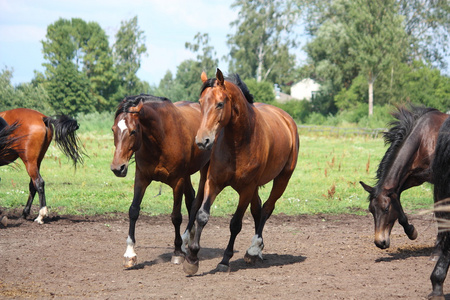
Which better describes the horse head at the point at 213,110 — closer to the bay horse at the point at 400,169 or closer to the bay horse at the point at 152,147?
the bay horse at the point at 152,147

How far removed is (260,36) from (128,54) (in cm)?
1697

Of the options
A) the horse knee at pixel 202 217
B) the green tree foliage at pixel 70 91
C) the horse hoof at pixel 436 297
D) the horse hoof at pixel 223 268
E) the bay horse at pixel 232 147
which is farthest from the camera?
the green tree foliage at pixel 70 91

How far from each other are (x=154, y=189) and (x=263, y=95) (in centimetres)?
4721

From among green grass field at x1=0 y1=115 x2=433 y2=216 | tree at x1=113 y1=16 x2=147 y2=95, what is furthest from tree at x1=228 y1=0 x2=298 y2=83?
green grass field at x1=0 y1=115 x2=433 y2=216

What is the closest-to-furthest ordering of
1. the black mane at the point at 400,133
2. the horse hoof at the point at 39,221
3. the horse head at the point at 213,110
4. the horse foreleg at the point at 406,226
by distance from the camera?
1. the horse head at the point at 213,110
2. the black mane at the point at 400,133
3. the horse foreleg at the point at 406,226
4. the horse hoof at the point at 39,221

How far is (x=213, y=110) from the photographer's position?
568 cm

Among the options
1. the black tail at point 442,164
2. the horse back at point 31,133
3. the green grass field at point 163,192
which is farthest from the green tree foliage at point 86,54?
the black tail at point 442,164

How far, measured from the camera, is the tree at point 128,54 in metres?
62.8

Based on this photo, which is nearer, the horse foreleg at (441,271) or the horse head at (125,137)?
the horse foreleg at (441,271)

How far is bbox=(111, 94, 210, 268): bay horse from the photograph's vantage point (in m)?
6.32

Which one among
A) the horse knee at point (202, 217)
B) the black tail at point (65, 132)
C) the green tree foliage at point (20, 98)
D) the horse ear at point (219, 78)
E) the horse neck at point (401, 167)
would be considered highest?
the horse ear at point (219, 78)

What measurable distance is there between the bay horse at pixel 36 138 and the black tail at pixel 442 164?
6845mm

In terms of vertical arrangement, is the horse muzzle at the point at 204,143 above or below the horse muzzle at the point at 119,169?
above

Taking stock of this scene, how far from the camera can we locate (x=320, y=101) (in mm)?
58438
